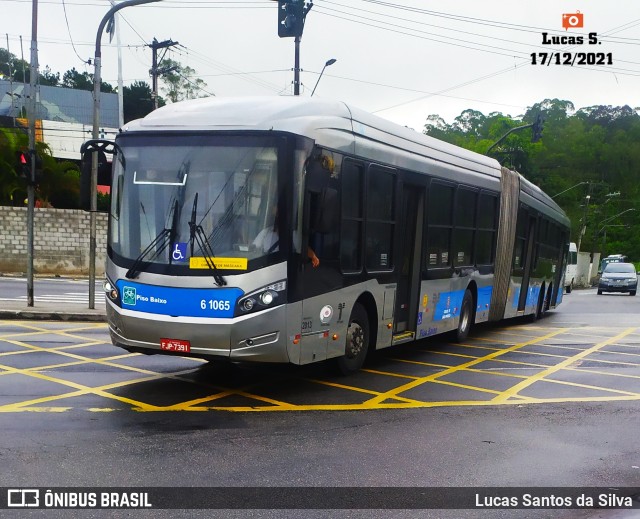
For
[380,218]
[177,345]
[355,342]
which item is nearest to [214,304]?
[177,345]

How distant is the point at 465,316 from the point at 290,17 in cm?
699

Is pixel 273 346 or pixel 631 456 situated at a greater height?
pixel 273 346

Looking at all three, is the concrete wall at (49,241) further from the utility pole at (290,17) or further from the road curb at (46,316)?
the utility pole at (290,17)

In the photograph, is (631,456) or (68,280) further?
(68,280)

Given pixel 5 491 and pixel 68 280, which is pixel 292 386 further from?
pixel 68 280

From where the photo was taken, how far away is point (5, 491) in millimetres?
4914

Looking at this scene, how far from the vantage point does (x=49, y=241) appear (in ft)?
100

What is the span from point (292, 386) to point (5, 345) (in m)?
5.17

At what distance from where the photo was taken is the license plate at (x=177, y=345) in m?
7.84

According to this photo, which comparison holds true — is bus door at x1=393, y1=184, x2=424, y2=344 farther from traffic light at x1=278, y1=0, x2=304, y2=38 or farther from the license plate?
traffic light at x1=278, y1=0, x2=304, y2=38

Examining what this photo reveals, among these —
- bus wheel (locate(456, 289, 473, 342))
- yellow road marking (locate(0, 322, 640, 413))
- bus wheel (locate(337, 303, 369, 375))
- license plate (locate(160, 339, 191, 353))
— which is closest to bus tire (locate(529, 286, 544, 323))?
bus wheel (locate(456, 289, 473, 342))

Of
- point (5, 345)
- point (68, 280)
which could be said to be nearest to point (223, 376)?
point (5, 345)

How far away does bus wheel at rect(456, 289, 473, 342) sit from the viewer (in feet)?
45.2

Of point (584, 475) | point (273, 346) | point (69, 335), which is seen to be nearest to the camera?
point (584, 475)
